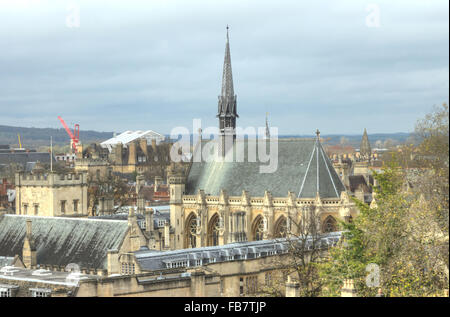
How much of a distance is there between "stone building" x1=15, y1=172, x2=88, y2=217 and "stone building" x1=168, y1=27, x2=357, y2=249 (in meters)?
12.9

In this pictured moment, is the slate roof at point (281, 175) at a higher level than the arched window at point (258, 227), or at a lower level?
higher

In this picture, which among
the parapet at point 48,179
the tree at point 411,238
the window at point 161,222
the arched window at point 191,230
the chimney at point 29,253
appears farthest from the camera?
the arched window at point 191,230

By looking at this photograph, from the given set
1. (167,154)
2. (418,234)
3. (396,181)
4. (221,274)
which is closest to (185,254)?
(221,274)

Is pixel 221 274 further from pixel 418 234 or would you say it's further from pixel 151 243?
pixel 418 234

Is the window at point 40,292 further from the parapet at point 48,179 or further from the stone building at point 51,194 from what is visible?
the parapet at point 48,179

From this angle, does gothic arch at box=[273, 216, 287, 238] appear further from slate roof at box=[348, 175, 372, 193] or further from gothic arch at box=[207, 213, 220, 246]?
slate roof at box=[348, 175, 372, 193]

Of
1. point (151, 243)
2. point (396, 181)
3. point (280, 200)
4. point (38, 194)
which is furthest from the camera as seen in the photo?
point (280, 200)

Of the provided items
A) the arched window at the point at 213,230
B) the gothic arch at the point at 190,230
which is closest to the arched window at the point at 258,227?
the arched window at the point at 213,230

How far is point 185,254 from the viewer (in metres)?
58.0

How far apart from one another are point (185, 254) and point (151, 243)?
5.22m

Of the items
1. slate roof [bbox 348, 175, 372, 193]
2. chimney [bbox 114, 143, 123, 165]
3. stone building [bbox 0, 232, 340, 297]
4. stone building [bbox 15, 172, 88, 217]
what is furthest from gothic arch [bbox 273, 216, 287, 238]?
chimney [bbox 114, 143, 123, 165]

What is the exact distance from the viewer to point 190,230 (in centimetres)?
8806

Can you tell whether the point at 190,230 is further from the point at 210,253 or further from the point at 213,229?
the point at 210,253

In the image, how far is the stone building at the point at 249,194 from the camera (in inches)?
3103
